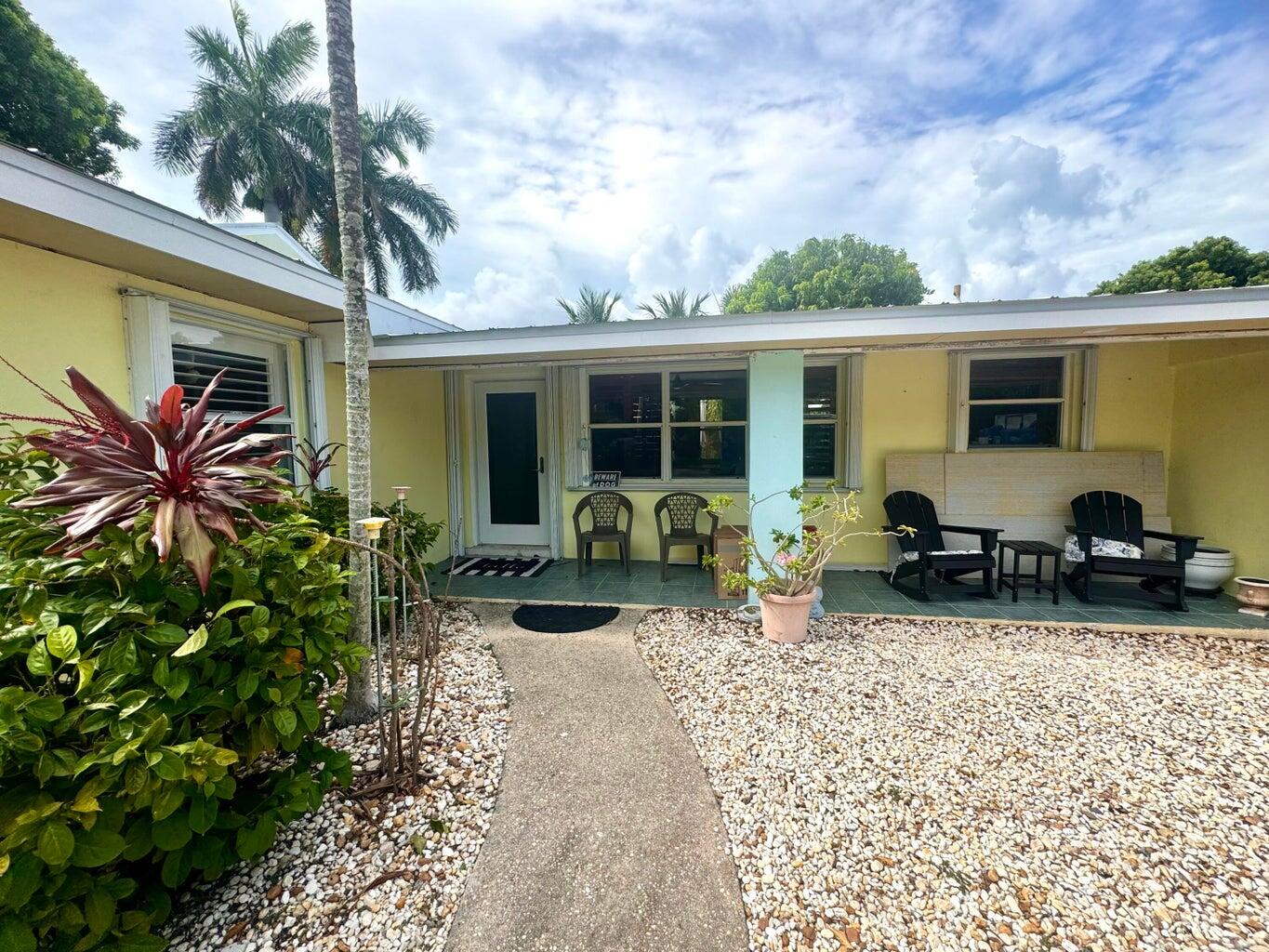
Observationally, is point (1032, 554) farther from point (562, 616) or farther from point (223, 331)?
point (223, 331)

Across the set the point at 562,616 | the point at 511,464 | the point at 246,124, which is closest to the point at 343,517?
the point at 562,616

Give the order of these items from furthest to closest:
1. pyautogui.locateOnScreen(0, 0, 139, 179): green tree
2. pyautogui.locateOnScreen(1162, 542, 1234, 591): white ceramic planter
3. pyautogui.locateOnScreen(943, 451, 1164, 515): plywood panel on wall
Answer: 1. pyautogui.locateOnScreen(0, 0, 139, 179): green tree
2. pyautogui.locateOnScreen(943, 451, 1164, 515): plywood panel on wall
3. pyautogui.locateOnScreen(1162, 542, 1234, 591): white ceramic planter

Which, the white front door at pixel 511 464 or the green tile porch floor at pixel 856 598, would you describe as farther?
the white front door at pixel 511 464

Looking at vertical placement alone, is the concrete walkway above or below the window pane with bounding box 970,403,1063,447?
below

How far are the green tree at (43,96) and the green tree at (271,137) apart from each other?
1.36 m

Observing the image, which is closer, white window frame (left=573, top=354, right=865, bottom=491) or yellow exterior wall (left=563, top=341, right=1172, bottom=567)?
yellow exterior wall (left=563, top=341, right=1172, bottom=567)

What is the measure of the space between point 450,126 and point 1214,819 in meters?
7.79

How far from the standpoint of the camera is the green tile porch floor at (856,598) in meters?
3.78

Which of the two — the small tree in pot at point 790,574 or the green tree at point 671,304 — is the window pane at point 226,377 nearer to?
the small tree in pot at point 790,574

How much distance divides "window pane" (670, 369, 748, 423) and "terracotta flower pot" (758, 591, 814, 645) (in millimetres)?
2528

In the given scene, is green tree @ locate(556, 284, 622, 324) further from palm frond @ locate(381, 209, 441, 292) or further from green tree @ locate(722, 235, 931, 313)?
green tree @ locate(722, 235, 931, 313)

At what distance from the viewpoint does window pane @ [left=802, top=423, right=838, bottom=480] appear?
212 inches

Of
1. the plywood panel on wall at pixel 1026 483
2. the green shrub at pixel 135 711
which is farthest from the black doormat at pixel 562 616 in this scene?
the plywood panel on wall at pixel 1026 483

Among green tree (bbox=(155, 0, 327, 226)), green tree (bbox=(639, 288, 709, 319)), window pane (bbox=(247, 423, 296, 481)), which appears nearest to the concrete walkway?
window pane (bbox=(247, 423, 296, 481))
